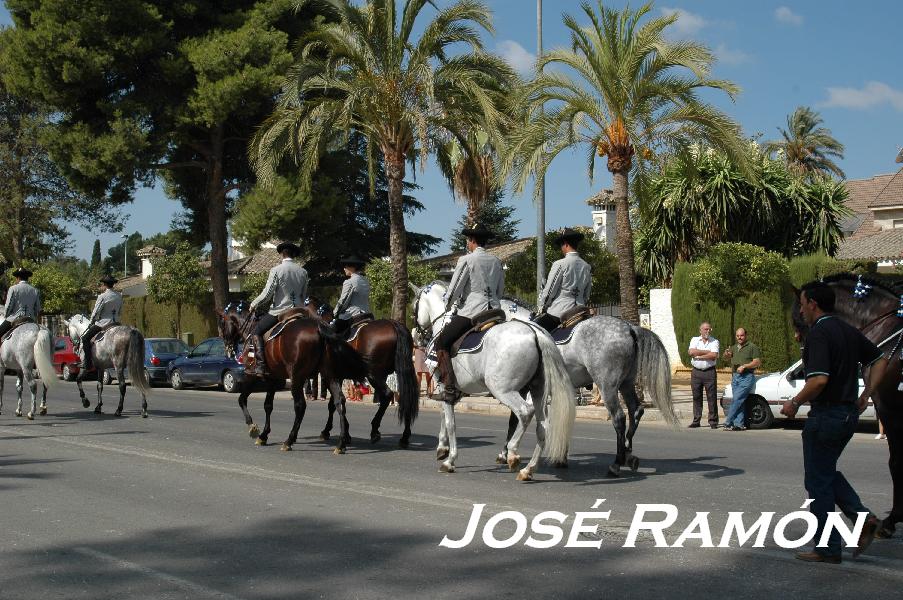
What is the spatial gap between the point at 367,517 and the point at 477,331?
3.15 meters

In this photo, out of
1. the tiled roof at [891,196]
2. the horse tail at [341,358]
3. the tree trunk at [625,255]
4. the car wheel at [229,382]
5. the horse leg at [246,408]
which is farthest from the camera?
the tiled roof at [891,196]

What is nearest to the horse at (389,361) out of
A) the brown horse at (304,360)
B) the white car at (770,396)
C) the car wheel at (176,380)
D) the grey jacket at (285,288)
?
Answer: the brown horse at (304,360)

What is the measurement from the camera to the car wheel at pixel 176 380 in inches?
1223

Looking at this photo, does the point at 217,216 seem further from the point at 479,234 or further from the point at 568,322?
the point at 568,322

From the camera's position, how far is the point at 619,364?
457 inches

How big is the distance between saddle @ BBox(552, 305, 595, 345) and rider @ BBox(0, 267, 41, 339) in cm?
1091

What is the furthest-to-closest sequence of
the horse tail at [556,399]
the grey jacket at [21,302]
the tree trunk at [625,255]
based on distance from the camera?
1. the tree trunk at [625,255]
2. the grey jacket at [21,302]
3. the horse tail at [556,399]

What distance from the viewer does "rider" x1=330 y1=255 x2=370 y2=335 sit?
14.5 metres

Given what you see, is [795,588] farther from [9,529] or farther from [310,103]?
[310,103]

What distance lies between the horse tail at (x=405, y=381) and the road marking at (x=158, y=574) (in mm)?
5996

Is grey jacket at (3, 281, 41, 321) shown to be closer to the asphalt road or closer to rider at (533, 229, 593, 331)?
the asphalt road

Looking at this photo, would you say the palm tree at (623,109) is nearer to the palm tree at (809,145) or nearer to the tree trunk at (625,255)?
the tree trunk at (625,255)

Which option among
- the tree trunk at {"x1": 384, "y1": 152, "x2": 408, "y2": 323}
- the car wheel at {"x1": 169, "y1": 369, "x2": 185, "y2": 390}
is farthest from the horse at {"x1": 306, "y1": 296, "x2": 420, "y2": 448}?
the car wheel at {"x1": 169, "y1": 369, "x2": 185, "y2": 390}

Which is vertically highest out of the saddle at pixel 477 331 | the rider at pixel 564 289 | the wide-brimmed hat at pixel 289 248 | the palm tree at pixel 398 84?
the palm tree at pixel 398 84
